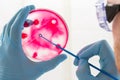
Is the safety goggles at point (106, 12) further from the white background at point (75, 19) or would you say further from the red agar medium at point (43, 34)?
the white background at point (75, 19)

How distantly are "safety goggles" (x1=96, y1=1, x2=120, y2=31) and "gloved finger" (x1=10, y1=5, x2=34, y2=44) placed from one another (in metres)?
0.23

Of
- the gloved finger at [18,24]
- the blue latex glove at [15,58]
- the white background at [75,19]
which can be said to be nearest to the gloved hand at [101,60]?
the blue latex glove at [15,58]

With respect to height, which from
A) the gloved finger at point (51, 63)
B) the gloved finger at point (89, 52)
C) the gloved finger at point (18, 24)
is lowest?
the gloved finger at point (51, 63)

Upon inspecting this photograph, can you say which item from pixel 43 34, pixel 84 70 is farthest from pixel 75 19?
pixel 84 70

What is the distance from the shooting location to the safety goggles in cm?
71

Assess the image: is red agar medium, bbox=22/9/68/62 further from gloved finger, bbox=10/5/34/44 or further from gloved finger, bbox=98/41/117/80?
gloved finger, bbox=98/41/117/80

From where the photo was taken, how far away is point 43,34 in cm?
93

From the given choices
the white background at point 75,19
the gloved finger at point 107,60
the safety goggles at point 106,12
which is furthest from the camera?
the white background at point 75,19

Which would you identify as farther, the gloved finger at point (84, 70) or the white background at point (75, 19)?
the white background at point (75, 19)

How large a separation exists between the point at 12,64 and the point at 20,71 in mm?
39

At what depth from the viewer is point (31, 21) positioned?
886 millimetres

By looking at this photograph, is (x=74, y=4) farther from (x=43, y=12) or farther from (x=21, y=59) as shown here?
(x=21, y=59)

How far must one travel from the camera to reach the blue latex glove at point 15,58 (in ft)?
2.77

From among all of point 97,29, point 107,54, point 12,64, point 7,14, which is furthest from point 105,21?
point 7,14
